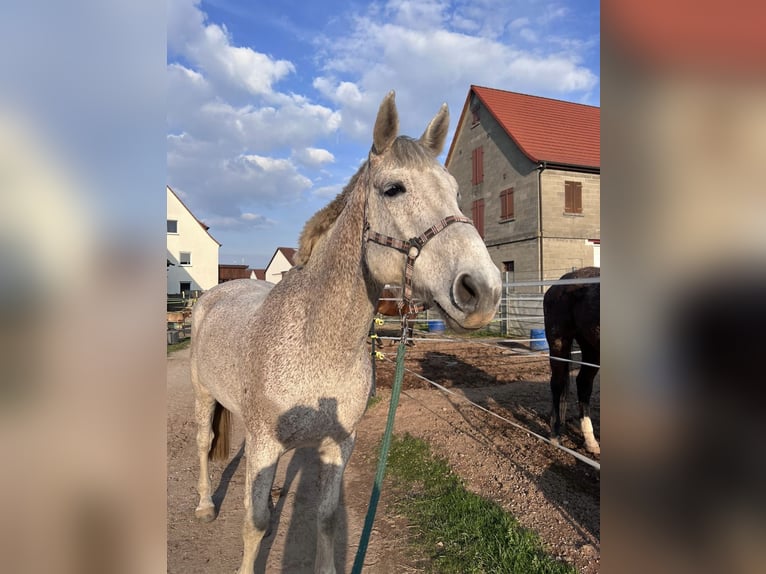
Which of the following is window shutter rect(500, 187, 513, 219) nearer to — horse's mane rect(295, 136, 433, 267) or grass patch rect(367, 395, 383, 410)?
grass patch rect(367, 395, 383, 410)

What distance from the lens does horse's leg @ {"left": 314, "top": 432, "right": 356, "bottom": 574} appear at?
2.35 metres

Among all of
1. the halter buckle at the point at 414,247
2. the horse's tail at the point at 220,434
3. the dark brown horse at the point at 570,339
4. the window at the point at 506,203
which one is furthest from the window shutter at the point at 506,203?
the halter buckle at the point at 414,247

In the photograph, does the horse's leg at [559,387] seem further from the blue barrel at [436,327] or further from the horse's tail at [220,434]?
the blue barrel at [436,327]

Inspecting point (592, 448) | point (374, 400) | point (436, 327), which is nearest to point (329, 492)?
point (592, 448)

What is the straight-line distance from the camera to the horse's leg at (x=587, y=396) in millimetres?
4285

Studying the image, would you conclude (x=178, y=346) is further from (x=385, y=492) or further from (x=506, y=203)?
(x=506, y=203)

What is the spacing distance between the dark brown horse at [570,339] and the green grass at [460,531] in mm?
1596

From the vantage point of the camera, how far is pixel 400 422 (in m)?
5.44

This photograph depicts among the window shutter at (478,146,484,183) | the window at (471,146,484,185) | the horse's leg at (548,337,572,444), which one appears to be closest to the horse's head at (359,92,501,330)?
the horse's leg at (548,337,572,444)
